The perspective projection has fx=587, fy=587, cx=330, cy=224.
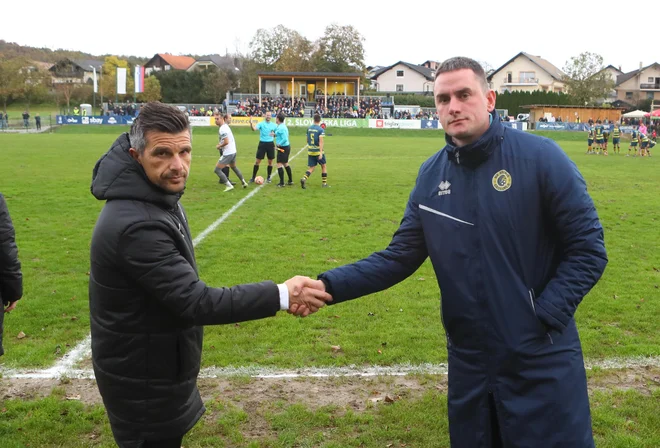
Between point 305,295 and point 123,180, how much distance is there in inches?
44.8

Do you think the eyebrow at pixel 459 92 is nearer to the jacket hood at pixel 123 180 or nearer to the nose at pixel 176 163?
the nose at pixel 176 163

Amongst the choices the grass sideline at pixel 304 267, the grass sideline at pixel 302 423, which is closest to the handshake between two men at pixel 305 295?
the grass sideline at pixel 302 423

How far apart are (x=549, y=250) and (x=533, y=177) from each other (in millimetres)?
366

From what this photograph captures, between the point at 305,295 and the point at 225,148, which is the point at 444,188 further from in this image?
the point at 225,148

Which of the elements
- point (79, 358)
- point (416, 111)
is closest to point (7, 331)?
point (79, 358)

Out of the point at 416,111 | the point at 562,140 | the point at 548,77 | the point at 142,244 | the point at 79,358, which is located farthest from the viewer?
the point at 548,77

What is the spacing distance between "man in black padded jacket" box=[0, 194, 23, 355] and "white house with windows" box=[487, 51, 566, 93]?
9841cm

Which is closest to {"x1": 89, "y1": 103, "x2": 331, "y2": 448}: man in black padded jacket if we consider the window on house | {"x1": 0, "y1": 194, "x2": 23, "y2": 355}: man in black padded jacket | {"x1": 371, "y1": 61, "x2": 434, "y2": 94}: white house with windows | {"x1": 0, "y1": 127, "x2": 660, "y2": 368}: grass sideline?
{"x1": 0, "y1": 194, "x2": 23, "y2": 355}: man in black padded jacket

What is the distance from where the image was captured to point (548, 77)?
96.4 metres

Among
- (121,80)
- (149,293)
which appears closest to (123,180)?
(149,293)

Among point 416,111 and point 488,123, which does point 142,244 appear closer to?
point 488,123

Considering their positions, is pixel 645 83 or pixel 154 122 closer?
pixel 154 122

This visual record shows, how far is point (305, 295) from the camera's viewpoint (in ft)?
10.5

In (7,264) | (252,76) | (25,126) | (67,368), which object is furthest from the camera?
(252,76)
